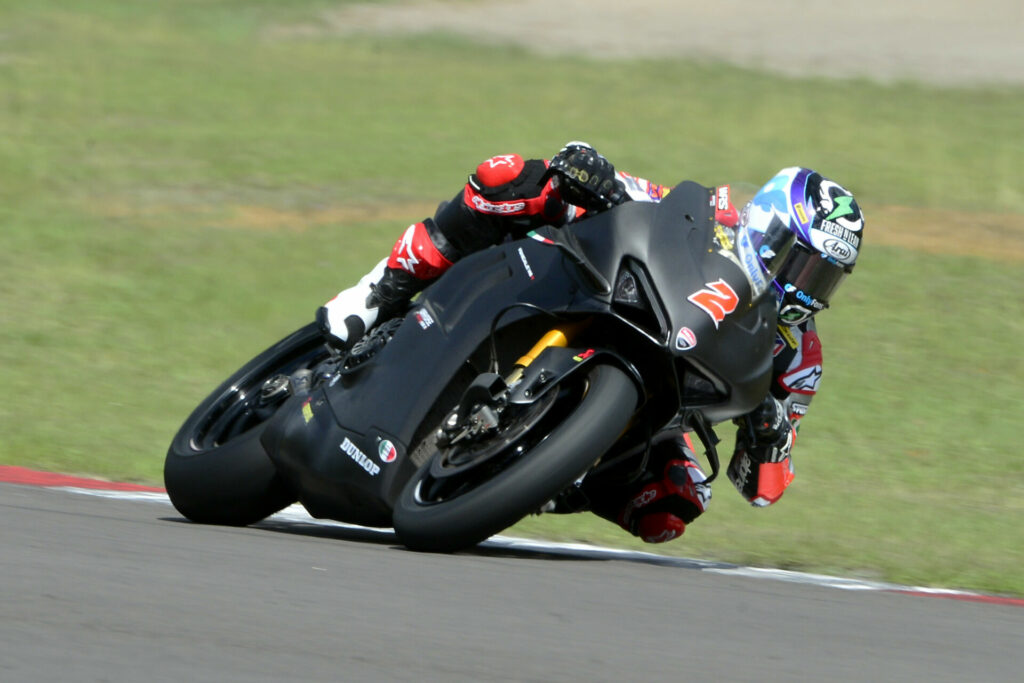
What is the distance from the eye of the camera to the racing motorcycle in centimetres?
416

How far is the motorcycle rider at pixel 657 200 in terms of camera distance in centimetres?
477

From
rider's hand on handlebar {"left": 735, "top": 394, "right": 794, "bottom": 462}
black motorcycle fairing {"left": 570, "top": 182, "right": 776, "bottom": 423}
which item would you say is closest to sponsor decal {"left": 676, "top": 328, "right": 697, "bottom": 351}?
black motorcycle fairing {"left": 570, "top": 182, "right": 776, "bottom": 423}

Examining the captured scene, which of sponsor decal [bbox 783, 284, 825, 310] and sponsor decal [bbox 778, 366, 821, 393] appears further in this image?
sponsor decal [bbox 778, 366, 821, 393]

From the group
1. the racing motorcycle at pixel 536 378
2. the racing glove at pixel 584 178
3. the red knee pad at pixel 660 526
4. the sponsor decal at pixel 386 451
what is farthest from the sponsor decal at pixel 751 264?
the sponsor decal at pixel 386 451

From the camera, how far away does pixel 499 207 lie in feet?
16.4

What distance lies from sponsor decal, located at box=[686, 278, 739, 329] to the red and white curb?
40.9 inches

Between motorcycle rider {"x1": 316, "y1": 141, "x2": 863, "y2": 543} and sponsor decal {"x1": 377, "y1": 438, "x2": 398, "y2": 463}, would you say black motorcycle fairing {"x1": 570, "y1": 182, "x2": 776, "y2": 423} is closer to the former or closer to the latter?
motorcycle rider {"x1": 316, "y1": 141, "x2": 863, "y2": 543}

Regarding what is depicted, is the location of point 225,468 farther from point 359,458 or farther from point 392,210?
point 392,210

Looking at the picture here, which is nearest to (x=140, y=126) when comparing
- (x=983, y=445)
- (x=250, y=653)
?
(x=983, y=445)

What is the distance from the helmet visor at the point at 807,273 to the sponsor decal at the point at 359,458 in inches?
54.5

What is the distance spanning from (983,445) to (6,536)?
20.6 feet

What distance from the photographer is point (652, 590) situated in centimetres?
408

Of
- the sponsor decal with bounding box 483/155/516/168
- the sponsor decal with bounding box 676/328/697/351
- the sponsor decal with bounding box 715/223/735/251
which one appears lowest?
the sponsor decal with bounding box 676/328/697/351

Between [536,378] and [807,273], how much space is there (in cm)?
108
